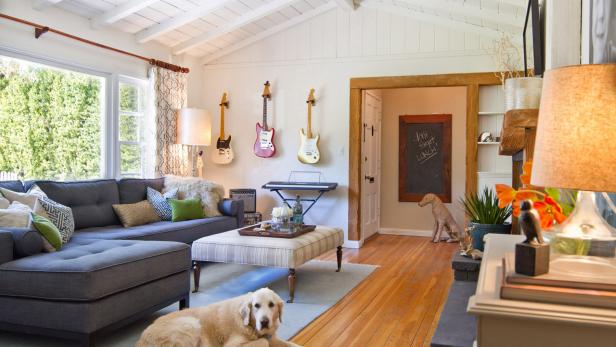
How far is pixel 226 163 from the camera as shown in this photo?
695 cm

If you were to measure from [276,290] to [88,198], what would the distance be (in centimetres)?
191

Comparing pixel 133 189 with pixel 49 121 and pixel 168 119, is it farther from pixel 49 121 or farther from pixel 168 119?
pixel 168 119

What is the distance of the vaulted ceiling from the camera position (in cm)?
500

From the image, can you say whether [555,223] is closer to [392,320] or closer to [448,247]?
[392,320]

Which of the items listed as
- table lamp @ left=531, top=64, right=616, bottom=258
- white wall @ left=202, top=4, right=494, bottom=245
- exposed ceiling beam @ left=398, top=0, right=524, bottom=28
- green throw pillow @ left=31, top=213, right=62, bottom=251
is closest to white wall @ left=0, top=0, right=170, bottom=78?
white wall @ left=202, top=4, right=494, bottom=245

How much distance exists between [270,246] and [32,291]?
1.69 meters

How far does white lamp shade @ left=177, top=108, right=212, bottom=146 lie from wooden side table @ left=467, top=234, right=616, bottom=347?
5.48 meters

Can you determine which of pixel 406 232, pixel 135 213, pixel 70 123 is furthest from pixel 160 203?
pixel 406 232

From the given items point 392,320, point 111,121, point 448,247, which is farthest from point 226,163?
point 392,320

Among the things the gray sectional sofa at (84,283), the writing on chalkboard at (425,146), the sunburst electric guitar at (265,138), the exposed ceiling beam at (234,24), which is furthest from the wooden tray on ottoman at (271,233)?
the writing on chalkboard at (425,146)

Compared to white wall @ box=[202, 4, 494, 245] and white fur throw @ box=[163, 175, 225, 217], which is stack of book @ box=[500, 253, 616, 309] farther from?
white wall @ box=[202, 4, 494, 245]

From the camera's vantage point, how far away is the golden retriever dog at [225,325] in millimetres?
2348

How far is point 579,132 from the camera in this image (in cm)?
92

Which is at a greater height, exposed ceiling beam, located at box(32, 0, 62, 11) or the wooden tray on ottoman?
exposed ceiling beam, located at box(32, 0, 62, 11)
